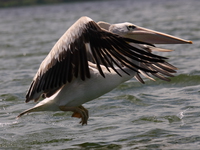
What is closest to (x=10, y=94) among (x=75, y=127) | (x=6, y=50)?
(x=75, y=127)

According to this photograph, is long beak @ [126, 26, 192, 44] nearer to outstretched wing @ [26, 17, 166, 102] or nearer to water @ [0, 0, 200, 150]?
outstretched wing @ [26, 17, 166, 102]

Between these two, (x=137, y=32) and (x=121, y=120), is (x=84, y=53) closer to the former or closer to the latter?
(x=137, y=32)

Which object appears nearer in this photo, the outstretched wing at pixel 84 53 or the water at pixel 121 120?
the outstretched wing at pixel 84 53

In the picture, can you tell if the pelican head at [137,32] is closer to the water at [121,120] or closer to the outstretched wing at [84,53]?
the outstretched wing at [84,53]

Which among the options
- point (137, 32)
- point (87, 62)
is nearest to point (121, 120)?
point (137, 32)

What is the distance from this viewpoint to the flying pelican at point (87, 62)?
4883 mm

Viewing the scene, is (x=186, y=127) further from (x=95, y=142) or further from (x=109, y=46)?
(x=109, y=46)

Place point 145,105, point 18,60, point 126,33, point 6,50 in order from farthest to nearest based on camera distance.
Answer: point 6,50 < point 18,60 < point 145,105 < point 126,33

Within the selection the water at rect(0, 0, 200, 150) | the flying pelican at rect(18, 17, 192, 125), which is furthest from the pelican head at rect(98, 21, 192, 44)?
the water at rect(0, 0, 200, 150)

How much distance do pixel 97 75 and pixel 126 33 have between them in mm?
705

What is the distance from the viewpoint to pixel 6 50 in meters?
14.4

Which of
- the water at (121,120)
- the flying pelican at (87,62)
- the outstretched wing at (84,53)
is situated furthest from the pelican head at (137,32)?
the water at (121,120)

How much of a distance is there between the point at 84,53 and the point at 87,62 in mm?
A: 108

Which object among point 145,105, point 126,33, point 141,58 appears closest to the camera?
point 141,58
